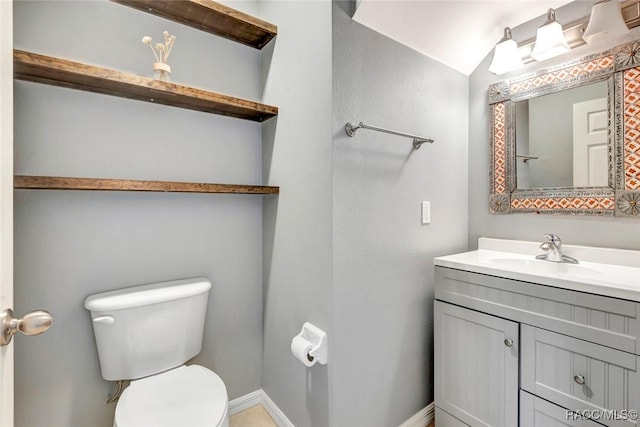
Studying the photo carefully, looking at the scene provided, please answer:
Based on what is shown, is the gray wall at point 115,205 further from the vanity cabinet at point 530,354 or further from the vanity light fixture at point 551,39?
the vanity light fixture at point 551,39

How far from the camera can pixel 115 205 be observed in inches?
52.7

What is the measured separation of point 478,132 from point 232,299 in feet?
5.76

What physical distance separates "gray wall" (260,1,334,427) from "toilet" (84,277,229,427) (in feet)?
1.28

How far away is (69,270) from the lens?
1.25 metres

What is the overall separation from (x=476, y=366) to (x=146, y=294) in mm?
1498

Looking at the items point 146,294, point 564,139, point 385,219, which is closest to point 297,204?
point 385,219

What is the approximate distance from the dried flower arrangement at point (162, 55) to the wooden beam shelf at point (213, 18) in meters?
0.14

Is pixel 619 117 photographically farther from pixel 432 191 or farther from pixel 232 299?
pixel 232 299

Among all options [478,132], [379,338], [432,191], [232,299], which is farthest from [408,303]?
[478,132]

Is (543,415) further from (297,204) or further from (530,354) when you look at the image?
(297,204)

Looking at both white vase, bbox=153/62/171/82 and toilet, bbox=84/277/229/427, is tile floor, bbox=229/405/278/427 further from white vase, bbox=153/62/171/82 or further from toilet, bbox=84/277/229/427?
white vase, bbox=153/62/171/82

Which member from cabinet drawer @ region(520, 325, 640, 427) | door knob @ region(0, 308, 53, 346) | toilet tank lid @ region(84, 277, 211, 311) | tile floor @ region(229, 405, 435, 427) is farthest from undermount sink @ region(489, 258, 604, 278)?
door knob @ region(0, 308, 53, 346)

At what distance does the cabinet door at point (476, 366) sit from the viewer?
1.22 m

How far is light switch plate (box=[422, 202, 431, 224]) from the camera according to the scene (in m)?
1.56
